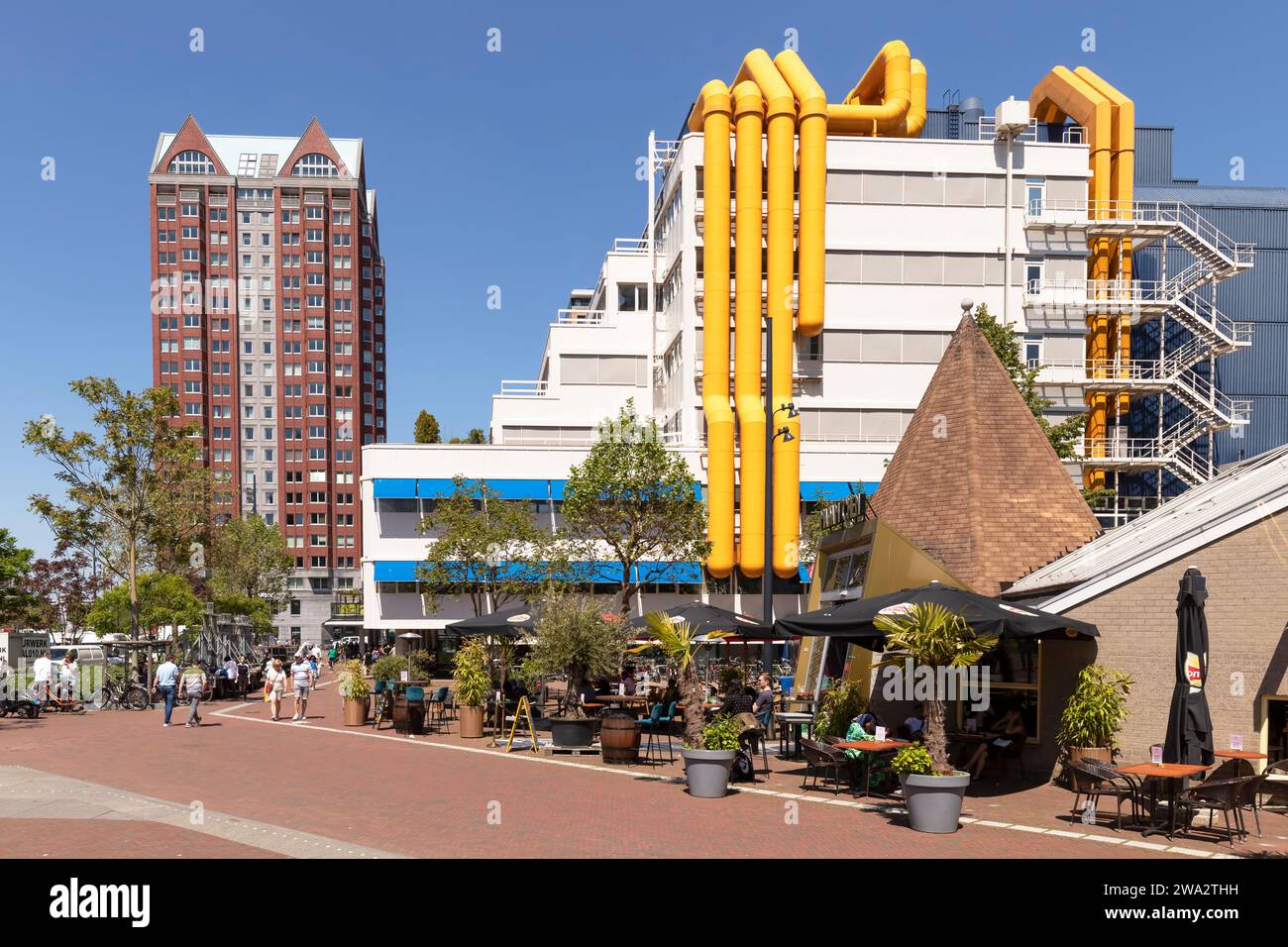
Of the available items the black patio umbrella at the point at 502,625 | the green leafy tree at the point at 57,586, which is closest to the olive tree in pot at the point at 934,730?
the black patio umbrella at the point at 502,625

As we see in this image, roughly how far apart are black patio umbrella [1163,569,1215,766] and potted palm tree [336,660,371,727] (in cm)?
1845

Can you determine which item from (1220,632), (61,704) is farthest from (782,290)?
(1220,632)

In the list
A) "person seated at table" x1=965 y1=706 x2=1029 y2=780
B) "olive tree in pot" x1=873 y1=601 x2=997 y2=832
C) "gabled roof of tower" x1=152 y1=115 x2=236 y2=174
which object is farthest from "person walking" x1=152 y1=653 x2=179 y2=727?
"gabled roof of tower" x1=152 y1=115 x2=236 y2=174

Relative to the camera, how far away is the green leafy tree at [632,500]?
37.5 m

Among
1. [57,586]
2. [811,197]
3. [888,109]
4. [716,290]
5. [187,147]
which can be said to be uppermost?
[187,147]

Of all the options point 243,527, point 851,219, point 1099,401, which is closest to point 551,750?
point 851,219

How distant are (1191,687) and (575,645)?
10.5 meters

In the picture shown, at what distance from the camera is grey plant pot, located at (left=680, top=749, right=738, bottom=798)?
15344 millimetres

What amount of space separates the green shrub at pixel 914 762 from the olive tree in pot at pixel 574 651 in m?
7.92

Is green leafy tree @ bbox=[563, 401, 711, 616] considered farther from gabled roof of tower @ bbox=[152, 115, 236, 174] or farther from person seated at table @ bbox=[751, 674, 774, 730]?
gabled roof of tower @ bbox=[152, 115, 236, 174]

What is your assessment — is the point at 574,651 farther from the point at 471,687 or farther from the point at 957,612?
the point at 957,612

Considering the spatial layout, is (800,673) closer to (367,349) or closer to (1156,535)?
(1156,535)

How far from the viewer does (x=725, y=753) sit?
605 inches

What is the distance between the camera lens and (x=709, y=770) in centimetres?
1534
